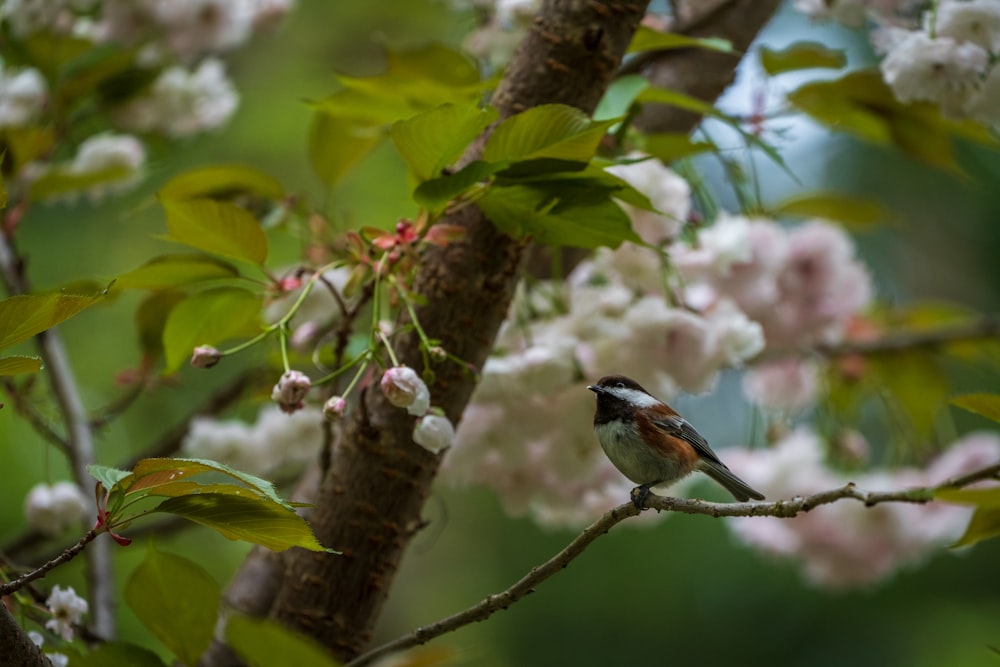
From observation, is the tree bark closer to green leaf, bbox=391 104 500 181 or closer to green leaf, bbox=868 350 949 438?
green leaf, bbox=391 104 500 181

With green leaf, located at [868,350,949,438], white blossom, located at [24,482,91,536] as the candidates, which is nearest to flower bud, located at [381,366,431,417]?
white blossom, located at [24,482,91,536]

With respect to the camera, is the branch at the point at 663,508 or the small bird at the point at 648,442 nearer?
the branch at the point at 663,508

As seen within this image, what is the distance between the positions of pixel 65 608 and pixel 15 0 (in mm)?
776

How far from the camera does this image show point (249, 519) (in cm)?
50

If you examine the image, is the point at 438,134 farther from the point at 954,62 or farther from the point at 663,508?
the point at 954,62

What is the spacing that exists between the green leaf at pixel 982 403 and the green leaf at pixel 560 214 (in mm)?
244

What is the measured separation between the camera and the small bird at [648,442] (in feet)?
2.24

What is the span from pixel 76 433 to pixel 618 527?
1.53 meters

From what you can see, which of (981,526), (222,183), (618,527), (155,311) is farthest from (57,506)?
(618,527)

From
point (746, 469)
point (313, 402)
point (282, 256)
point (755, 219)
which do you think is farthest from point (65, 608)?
point (282, 256)

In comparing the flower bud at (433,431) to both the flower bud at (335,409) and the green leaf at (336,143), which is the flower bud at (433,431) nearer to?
the flower bud at (335,409)

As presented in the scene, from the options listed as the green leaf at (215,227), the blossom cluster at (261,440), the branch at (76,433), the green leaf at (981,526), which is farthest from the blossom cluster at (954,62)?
the branch at (76,433)

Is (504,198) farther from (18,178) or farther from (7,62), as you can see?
(7,62)

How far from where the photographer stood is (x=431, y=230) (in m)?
0.70
